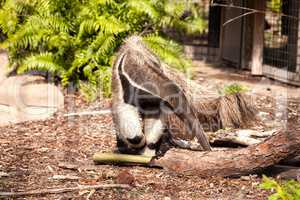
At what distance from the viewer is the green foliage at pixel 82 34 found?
9.13 meters

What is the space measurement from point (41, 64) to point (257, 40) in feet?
13.4

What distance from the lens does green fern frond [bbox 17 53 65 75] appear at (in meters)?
8.98

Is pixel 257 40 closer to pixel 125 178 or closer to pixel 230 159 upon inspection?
pixel 230 159

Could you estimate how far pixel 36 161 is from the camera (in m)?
5.84

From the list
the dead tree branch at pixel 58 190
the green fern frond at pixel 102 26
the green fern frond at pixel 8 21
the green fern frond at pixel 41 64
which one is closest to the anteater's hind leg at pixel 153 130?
the dead tree branch at pixel 58 190

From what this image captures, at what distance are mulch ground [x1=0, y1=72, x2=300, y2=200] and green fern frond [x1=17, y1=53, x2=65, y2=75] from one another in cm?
195

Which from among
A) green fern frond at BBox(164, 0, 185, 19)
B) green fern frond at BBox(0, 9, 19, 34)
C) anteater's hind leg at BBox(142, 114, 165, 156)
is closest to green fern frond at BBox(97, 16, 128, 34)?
green fern frond at BBox(164, 0, 185, 19)

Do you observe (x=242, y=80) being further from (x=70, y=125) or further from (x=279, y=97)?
(x=70, y=125)

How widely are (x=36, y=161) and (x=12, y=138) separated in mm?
1194

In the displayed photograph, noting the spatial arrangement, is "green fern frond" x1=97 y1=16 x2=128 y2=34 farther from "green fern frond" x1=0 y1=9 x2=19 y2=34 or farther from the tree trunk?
the tree trunk

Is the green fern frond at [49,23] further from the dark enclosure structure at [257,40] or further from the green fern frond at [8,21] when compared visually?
the dark enclosure structure at [257,40]

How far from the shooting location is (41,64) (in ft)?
29.6

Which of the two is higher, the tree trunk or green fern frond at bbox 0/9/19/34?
green fern frond at bbox 0/9/19/34

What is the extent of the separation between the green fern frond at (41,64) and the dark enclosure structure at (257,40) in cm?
263
